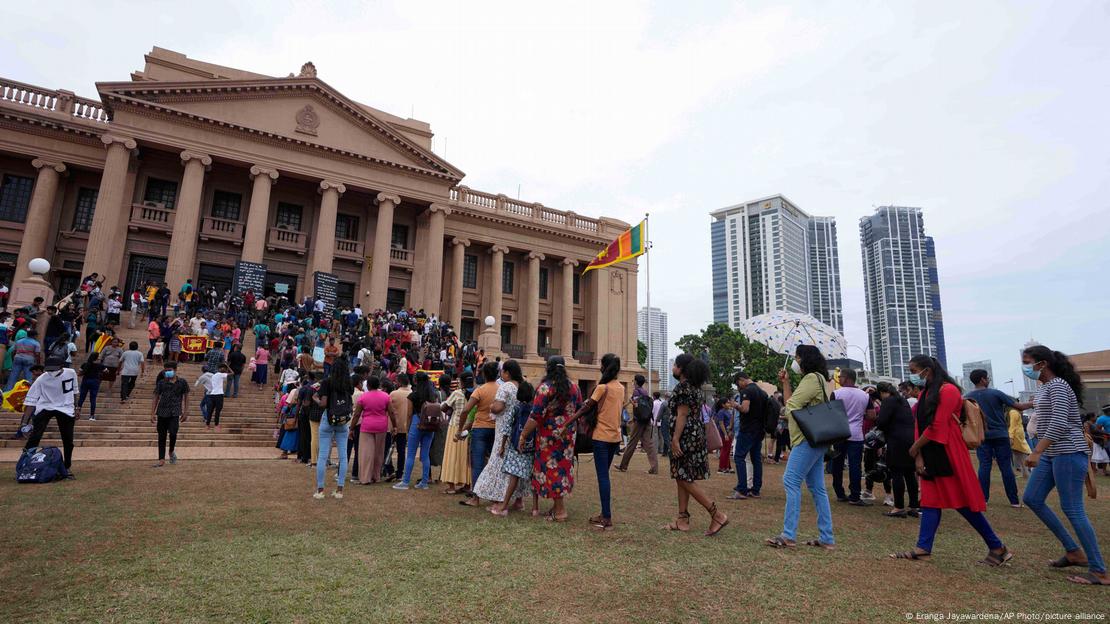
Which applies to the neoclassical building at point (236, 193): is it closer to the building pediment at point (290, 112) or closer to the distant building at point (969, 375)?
the building pediment at point (290, 112)

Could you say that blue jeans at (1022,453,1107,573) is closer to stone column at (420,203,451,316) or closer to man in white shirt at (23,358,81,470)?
man in white shirt at (23,358,81,470)

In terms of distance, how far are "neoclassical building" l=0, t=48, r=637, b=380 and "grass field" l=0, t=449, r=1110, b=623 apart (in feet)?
66.6

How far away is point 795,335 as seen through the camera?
9.91 meters

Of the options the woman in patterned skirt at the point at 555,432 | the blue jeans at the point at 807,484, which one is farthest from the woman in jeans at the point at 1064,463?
the woman in patterned skirt at the point at 555,432

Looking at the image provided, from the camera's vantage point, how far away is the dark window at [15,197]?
22.7 metres

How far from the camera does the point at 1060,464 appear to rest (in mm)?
4227

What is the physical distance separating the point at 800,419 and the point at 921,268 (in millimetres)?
104760

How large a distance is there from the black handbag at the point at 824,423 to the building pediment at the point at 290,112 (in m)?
25.8

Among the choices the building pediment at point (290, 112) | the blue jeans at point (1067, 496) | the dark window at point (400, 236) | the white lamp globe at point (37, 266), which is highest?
the building pediment at point (290, 112)

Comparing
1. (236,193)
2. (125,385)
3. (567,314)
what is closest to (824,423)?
(125,385)

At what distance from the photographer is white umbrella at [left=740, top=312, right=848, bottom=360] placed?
983 centimetres

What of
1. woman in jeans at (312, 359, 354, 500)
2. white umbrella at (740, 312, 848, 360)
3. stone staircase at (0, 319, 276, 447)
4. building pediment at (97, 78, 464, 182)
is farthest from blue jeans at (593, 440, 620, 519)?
building pediment at (97, 78, 464, 182)

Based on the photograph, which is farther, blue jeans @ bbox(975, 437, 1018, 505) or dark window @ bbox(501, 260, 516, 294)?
dark window @ bbox(501, 260, 516, 294)

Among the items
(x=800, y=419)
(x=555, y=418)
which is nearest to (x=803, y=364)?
(x=800, y=419)
